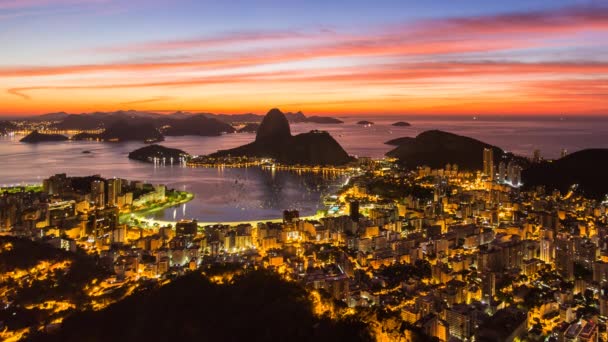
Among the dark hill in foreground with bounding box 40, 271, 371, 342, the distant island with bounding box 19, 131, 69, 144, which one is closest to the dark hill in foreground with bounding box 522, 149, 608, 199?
the dark hill in foreground with bounding box 40, 271, 371, 342

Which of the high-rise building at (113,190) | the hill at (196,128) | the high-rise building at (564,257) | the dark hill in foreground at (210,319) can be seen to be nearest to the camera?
the dark hill in foreground at (210,319)

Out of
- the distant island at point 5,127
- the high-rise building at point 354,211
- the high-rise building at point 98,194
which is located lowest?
the high-rise building at point 354,211

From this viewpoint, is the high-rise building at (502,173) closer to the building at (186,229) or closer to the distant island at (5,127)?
the building at (186,229)

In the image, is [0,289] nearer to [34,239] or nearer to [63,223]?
[34,239]

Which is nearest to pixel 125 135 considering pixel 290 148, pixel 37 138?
pixel 37 138

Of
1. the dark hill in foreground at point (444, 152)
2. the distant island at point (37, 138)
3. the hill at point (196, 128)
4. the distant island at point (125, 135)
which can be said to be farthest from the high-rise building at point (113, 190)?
the hill at point (196, 128)

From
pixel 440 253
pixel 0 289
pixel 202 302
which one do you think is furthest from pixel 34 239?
pixel 440 253
